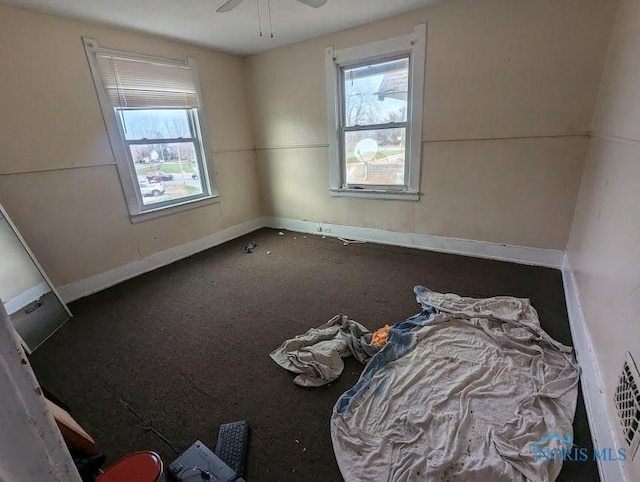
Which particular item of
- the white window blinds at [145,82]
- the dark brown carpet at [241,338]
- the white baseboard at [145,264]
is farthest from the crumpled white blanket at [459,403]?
the white window blinds at [145,82]

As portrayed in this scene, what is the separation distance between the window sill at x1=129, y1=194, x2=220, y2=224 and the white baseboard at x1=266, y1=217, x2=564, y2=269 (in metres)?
1.16

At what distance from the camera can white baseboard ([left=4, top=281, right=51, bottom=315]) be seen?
2.19 meters

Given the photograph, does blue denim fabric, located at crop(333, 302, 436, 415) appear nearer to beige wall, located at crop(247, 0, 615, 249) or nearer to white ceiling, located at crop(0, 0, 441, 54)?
beige wall, located at crop(247, 0, 615, 249)

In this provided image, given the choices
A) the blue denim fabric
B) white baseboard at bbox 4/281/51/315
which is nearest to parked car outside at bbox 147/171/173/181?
white baseboard at bbox 4/281/51/315

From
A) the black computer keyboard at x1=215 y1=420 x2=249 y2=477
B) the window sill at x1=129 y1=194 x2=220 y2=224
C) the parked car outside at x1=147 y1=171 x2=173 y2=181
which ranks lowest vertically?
the black computer keyboard at x1=215 y1=420 x2=249 y2=477

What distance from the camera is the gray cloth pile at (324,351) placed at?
1789mm

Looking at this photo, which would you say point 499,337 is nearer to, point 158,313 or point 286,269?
point 286,269

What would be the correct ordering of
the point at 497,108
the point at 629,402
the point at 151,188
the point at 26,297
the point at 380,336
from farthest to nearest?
the point at 151,188, the point at 497,108, the point at 26,297, the point at 380,336, the point at 629,402

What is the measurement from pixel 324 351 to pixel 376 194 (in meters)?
2.25

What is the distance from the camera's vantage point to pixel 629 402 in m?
1.13

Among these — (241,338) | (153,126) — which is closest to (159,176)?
(153,126)

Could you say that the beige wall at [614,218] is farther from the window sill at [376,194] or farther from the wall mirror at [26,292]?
the wall mirror at [26,292]

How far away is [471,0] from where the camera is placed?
2.71 meters

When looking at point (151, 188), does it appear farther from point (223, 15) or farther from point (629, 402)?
point (629, 402)
